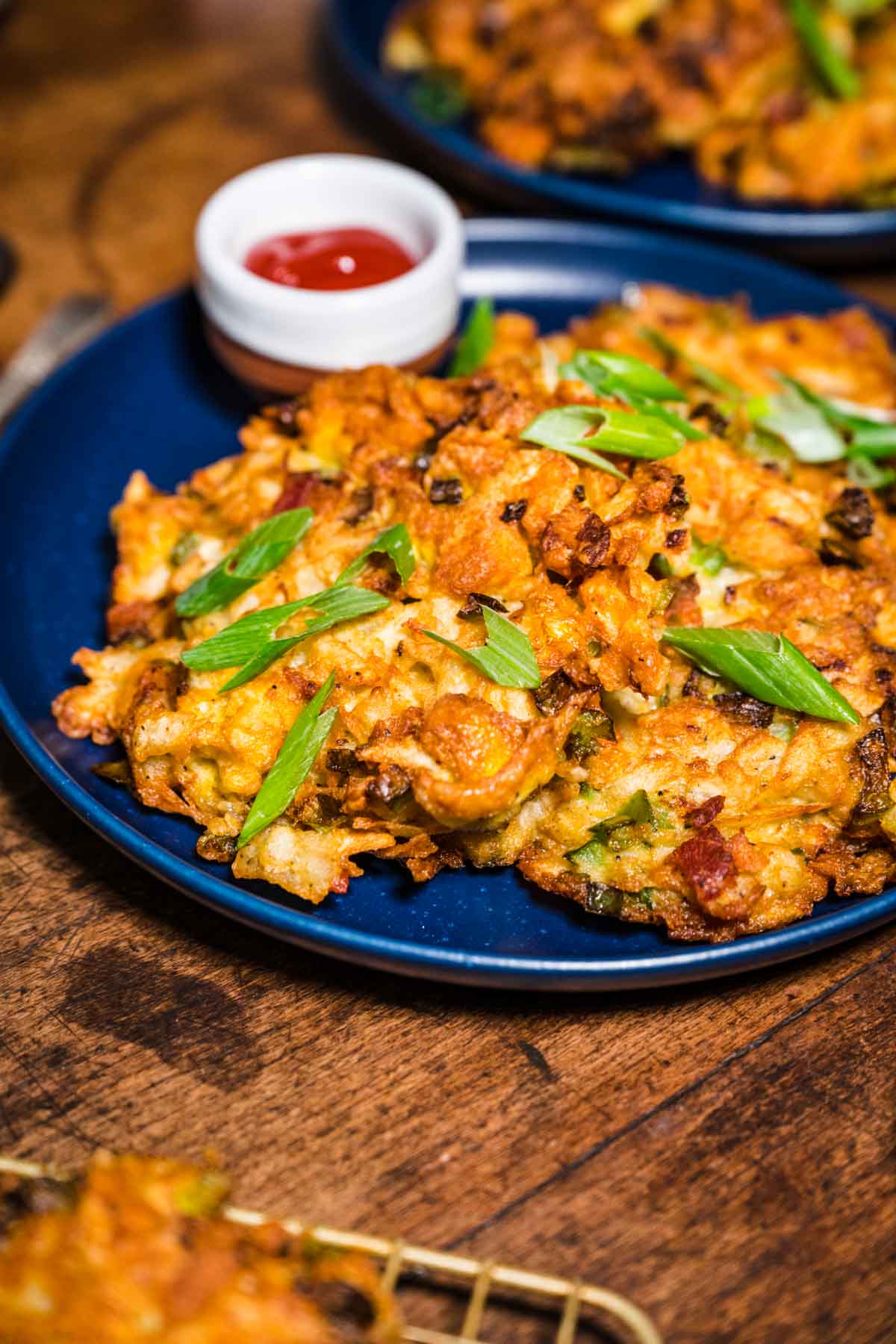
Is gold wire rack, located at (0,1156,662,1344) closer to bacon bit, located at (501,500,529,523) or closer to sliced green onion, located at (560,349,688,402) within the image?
bacon bit, located at (501,500,529,523)

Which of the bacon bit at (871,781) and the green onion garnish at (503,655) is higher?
the green onion garnish at (503,655)

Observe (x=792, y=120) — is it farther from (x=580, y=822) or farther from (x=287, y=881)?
(x=287, y=881)

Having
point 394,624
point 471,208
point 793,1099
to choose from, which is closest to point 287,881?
point 394,624

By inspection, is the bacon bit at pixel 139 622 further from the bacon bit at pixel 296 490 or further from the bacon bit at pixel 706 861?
the bacon bit at pixel 706 861

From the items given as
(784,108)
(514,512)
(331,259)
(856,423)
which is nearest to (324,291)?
(331,259)

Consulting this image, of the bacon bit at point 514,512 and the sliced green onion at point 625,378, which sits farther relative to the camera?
the sliced green onion at point 625,378

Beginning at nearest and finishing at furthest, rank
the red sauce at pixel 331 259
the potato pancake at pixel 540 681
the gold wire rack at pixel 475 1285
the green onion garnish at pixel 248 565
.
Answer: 1. the gold wire rack at pixel 475 1285
2. the potato pancake at pixel 540 681
3. the green onion garnish at pixel 248 565
4. the red sauce at pixel 331 259

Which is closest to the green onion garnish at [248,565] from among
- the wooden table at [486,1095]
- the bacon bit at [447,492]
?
the bacon bit at [447,492]
